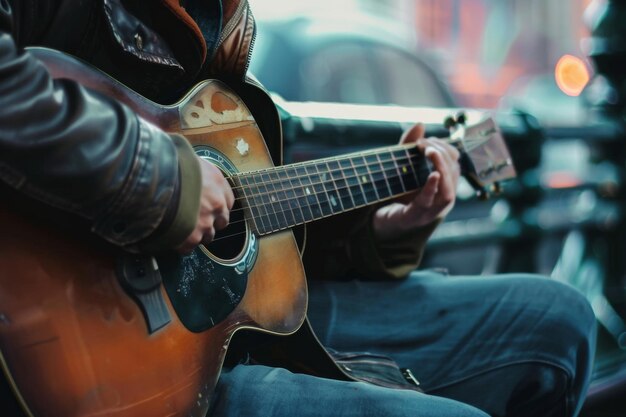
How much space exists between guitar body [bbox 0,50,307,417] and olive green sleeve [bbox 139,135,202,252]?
72mm

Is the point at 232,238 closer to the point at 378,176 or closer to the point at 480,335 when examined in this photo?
the point at 378,176

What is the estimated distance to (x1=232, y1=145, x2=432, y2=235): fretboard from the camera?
154cm

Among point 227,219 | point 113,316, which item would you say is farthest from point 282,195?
point 113,316

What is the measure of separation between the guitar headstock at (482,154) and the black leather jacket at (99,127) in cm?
94

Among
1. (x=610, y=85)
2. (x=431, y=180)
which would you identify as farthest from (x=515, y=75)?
(x=431, y=180)

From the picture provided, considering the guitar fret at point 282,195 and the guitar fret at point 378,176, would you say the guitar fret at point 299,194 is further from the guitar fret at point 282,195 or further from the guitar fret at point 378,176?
the guitar fret at point 378,176

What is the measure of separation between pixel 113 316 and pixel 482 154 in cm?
126

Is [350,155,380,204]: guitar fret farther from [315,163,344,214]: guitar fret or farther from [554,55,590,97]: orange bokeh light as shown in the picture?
[554,55,590,97]: orange bokeh light

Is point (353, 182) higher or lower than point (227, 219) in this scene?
lower

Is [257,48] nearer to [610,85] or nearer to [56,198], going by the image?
[610,85]

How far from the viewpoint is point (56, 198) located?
3.67 feet

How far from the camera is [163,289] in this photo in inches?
50.5

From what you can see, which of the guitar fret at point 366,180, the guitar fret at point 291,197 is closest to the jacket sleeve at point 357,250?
the guitar fret at point 366,180

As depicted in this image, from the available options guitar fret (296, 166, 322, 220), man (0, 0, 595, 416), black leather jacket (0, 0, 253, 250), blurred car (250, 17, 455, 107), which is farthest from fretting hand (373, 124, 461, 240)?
blurred car (250, 17, 455, 107)
